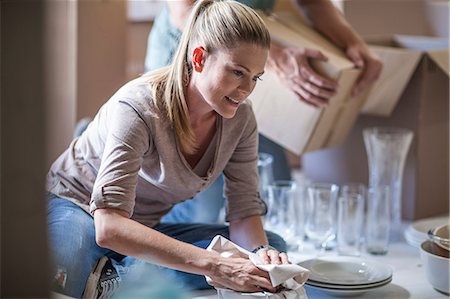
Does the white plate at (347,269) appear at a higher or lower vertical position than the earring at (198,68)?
lower

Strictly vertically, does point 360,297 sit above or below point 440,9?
below

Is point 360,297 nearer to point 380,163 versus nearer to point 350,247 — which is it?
point 350,247

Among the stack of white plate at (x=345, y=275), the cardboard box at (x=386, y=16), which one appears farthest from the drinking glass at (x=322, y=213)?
the cardboard box at (x=386, y=16)

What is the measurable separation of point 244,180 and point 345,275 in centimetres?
32

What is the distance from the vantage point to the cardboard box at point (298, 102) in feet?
6.73

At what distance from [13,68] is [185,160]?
75 centimetres

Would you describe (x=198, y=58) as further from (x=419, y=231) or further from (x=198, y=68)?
(x=419, y=231)

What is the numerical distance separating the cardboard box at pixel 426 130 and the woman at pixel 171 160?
2.77 feet

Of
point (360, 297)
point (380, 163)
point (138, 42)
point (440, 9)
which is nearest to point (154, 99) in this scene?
point (360, 297)

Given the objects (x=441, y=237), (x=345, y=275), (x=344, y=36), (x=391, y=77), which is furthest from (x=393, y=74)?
(x=345, y=275)

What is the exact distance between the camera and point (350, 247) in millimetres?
2131

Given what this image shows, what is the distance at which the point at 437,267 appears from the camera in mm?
1724

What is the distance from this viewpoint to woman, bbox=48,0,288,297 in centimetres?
138

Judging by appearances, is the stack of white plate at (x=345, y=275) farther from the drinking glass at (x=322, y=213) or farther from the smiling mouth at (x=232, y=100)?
the smiling mouth at (x=232, y=100)
